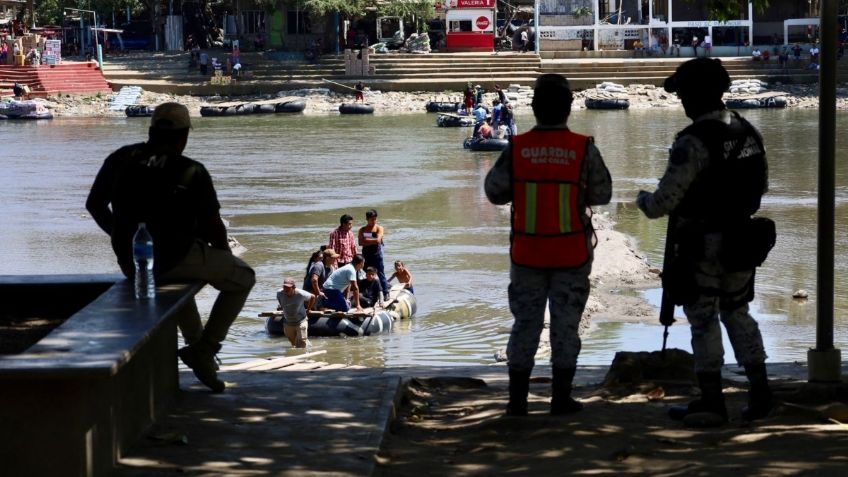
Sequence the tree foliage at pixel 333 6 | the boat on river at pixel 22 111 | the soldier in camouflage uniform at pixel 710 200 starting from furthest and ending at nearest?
the tree foliage at pixel 333 6 → the boat on river at pixel 22 111 → the soldier in camouflage uniform at pixel 710 200

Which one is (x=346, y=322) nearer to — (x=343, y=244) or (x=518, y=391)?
(x=343, y=244)

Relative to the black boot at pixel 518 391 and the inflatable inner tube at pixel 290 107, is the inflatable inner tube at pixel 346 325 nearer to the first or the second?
the black boot at pixel 518 391

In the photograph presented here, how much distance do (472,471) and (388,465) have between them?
37cm

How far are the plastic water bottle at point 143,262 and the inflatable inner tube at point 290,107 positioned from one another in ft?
172

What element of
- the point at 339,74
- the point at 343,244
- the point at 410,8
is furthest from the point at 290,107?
the point at 343,244

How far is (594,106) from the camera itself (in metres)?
57.0

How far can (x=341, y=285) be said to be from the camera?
16.4 meters

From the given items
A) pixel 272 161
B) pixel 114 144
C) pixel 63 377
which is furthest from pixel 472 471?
pixel 114 144

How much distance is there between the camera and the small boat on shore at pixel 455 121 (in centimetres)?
4928

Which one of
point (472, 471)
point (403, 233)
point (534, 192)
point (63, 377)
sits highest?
point (534, 192)

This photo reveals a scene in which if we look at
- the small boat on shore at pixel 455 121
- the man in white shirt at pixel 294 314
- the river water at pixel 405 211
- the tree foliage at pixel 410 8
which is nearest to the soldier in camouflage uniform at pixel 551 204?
the river water at pixel 405 211

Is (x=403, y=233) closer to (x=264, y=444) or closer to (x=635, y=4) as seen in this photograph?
(x=264, y=444)

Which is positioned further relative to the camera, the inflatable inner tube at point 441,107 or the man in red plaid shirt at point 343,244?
the inflatable inner tube at point 441,107

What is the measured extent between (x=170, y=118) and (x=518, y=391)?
2.17 m
